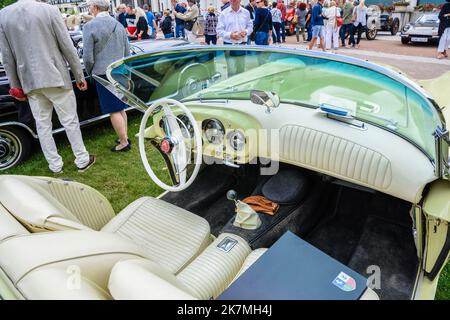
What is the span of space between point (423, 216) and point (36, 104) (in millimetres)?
3826

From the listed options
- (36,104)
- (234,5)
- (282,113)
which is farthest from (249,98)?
(234,5)

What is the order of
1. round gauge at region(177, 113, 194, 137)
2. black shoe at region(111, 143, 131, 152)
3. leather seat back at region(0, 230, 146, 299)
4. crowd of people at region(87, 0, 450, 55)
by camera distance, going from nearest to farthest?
leather seat back at region(0, 230, 146, 299) < round gauge at region(177, 113, 194, 137) < black shoe at region(111, 143, 131, 152) < crowd of people at region(87, 0, 450, 55)

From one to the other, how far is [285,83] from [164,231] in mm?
1405

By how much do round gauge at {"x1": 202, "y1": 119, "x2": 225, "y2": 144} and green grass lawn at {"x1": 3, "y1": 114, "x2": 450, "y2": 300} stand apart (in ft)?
4.38

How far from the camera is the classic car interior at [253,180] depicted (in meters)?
1.71

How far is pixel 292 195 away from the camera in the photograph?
269cm

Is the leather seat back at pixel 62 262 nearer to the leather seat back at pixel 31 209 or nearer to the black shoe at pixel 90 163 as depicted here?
the leather seat back at pixel 31 209

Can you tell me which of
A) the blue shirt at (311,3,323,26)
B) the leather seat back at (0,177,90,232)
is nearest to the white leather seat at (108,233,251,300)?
the leather seat back at (0,177,90,232)

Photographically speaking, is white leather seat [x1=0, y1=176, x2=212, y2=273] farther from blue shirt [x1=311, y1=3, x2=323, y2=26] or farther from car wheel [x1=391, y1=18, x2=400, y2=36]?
car wheel [x1=391, y1=18, x2=400, y2=36]

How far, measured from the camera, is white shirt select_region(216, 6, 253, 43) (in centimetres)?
637
